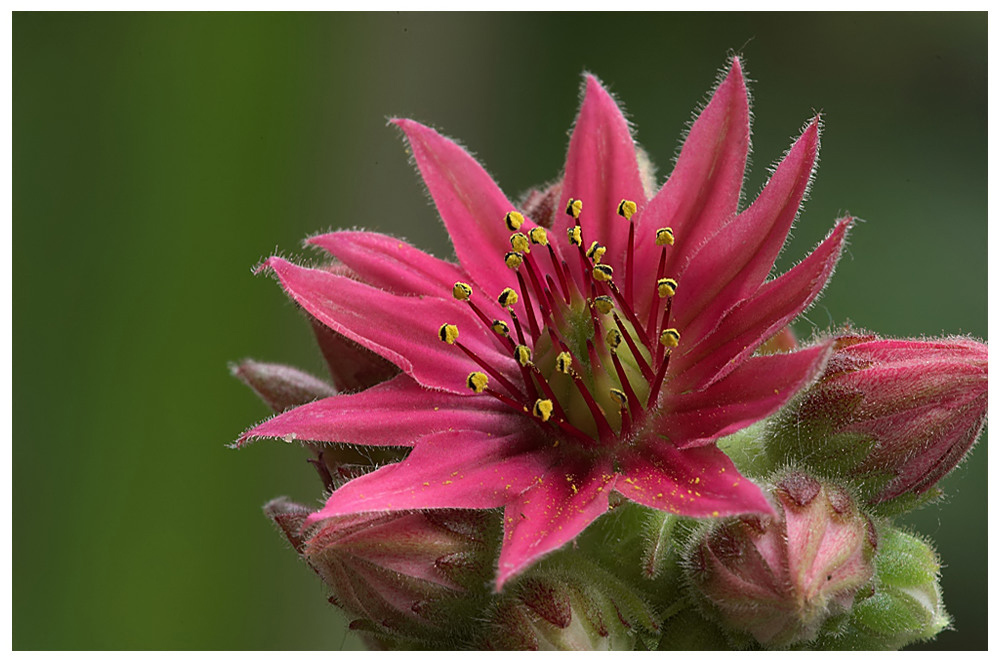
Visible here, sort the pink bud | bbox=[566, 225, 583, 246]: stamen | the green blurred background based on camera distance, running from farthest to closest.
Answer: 1. the green blurred background
2. bbox=[566, 225, 583, 246]: stamen
3. the pink bud

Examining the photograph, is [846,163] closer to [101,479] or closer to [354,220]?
[354,220]

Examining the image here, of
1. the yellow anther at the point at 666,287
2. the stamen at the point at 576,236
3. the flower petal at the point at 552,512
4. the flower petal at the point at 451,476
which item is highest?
the stamen at the point at 576,236

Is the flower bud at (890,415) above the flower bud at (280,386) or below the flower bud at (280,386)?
below

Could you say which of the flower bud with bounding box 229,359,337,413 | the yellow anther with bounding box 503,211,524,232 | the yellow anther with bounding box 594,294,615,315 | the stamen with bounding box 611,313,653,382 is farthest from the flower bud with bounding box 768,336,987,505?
the flower bud with bounding box 229,359,337,413

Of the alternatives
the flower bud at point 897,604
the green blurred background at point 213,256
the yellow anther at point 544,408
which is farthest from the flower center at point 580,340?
the green blurred background at point 213,256

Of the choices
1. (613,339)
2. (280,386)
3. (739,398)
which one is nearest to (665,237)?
(613,339)

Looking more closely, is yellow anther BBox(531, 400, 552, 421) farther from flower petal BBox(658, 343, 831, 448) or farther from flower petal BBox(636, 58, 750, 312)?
flower petal BBox(636, 58, 750, 312)

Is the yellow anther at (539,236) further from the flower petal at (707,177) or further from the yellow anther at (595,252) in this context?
the flower petal at (707,177)

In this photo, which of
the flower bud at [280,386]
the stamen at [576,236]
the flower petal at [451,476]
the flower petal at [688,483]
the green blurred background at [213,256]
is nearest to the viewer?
the flower petal at [688,483]
